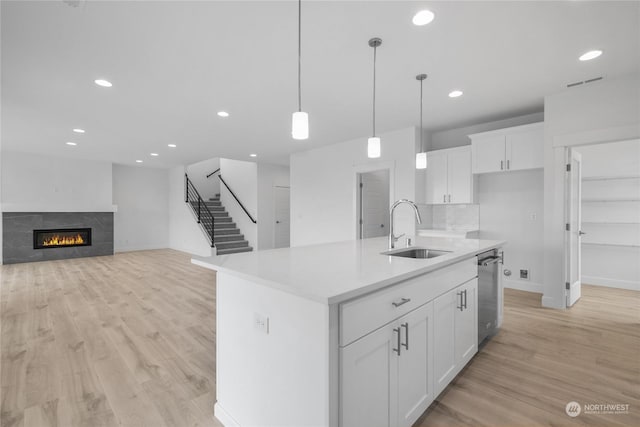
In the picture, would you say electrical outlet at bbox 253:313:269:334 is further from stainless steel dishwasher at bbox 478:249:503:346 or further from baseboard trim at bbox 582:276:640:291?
baseboard trim at bbox 582:276:640:291

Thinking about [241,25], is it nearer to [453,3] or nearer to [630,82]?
[453,3]

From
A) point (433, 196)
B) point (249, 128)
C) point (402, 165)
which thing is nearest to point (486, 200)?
point (433, 196)

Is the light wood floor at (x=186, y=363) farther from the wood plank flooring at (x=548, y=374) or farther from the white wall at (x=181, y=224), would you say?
the white wall at (x=181, y=224)

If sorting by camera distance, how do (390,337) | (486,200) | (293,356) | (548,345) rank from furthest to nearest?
(486,200), (548,345), (390,337), (293,356)

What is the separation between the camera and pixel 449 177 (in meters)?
4.89

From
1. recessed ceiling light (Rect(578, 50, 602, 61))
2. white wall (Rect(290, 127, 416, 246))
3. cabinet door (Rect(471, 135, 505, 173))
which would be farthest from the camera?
white wall (Rect(290, 127, 416, 246))

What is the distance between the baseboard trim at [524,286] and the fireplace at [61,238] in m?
10.1

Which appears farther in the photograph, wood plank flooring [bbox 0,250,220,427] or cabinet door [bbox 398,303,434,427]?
wood plank flooring [bbox 0,250,220,427]

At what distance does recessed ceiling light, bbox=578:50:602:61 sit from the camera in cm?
272

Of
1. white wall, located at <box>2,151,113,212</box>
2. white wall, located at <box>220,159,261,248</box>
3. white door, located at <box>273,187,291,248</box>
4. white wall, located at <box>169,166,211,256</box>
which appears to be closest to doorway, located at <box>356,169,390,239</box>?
white door, located at <box>273,187,291,248</box>

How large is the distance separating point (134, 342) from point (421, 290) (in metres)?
2.71

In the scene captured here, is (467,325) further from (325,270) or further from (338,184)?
(338,184)

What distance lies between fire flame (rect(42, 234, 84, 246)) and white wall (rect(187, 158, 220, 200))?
349 centimetres

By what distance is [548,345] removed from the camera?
2.70 meters
